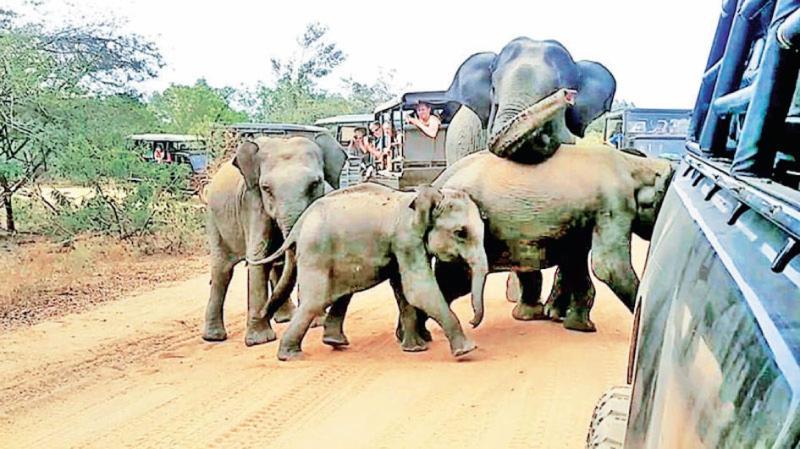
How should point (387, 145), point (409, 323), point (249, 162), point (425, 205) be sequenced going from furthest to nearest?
point (387, 145), point (249, 162), point (409, 323), point (425, 205)

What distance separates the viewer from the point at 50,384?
6.29 metres

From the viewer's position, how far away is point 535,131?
21.6 feet

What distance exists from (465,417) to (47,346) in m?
4.30

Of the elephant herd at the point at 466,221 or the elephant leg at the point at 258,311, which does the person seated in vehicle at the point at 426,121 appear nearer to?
the elephant herd at the point at 466,221

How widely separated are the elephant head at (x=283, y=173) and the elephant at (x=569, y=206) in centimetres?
121

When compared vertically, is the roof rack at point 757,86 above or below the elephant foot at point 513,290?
above

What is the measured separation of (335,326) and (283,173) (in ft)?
4.42

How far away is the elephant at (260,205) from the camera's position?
7.33m

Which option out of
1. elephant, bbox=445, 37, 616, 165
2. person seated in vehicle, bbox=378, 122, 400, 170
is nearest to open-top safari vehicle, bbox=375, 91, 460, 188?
person seated in vehicle, bbox=378, 122, 400, 170

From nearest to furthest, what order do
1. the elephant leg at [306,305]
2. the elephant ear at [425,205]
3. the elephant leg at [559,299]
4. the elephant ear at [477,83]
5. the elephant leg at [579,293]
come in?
the elephant ear at [425,205]
the elephant leg at [306,305]
the elephant leg at [579,293]
the elephant leg at [559,299]
the elephant ear at [477,83]

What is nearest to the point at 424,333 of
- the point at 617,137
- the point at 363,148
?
the point at 617,137

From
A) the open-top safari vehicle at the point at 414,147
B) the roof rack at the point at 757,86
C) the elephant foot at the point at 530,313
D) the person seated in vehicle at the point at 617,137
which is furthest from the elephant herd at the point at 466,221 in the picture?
the person seated in vehicle at the point at 617,137

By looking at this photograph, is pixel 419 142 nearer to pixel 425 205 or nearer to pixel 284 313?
pixel 284 313

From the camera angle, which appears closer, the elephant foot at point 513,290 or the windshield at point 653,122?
the elephant foot at point 513,290
